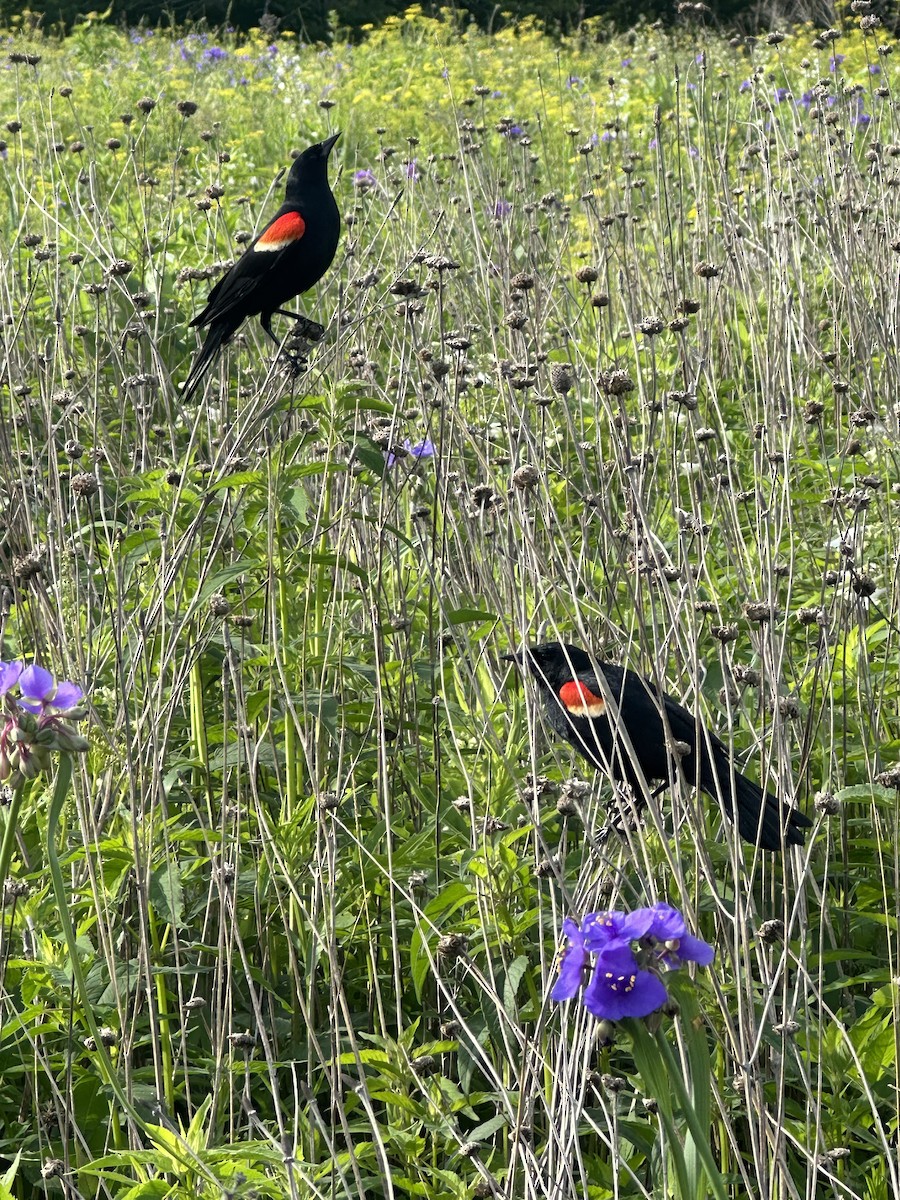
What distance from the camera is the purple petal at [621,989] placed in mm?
1020

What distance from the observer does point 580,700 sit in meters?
2.22

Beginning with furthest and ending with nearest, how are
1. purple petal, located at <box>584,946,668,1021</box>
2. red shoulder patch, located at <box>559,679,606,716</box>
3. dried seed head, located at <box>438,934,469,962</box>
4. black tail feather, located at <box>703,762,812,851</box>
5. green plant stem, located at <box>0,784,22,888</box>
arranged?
red shoulder patch, located at <box>559,679,606,716</box> < black tail feather, located at <box>703,762,812,851</box> < dried seed head, located at <box>438,934,469,962</box> < green plant stem, located at <box>0,784,22,888</box> < purple petal, located at <box>584,946,668,1021</box>

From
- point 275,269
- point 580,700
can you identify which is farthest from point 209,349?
point 580,700

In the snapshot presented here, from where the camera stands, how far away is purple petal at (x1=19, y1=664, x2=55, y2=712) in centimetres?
129

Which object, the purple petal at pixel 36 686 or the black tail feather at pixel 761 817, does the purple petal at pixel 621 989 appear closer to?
the purple petal at pixel 36 686

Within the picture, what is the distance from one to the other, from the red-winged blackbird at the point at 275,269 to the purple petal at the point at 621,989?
224cm

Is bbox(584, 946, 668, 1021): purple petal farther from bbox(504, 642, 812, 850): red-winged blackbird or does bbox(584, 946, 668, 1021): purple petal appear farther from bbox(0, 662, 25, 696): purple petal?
bbox(504, 642, 812, 850): red-winged blackbird

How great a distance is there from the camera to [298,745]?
264 cm

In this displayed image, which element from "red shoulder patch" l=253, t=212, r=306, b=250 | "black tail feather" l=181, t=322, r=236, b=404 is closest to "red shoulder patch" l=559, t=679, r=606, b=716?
"black tail feather" l=181, t=322, r=236, b=404

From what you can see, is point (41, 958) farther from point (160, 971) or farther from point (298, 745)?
point (298, 745)

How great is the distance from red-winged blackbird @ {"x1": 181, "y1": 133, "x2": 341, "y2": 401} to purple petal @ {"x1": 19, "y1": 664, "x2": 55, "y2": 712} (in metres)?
1.83

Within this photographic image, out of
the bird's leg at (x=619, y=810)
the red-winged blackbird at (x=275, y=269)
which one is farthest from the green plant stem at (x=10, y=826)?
the red-winged blackbird at (x=275, y=269)

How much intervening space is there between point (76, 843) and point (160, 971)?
0.53 metres

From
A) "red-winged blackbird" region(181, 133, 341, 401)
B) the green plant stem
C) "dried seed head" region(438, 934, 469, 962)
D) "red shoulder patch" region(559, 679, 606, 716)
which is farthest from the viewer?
"red-winged blackbird" region(181, 133, 341, 401)
